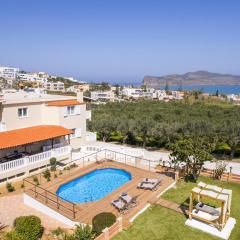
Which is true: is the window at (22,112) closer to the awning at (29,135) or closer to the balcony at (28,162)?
the awning at (29,135)

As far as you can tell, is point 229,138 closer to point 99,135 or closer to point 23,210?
point 99,135

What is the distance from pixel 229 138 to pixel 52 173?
816 inches

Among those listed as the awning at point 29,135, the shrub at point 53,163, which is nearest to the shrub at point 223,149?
the awning at point 29,135

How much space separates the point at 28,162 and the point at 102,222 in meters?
12.2

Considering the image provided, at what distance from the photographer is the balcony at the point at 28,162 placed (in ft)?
72.3

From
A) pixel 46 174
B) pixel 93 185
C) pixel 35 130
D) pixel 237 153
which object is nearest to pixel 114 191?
pixel 93 185

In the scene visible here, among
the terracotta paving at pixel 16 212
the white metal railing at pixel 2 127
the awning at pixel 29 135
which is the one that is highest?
the white metal railing at pixel 2 127

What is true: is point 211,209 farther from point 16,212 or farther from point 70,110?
point 70,110

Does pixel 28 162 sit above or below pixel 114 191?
above

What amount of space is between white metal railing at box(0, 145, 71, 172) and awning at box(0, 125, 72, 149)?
1488 millimetres

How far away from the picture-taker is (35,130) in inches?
1038

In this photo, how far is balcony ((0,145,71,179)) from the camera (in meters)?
22.0

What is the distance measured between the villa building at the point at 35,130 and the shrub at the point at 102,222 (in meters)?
11.3

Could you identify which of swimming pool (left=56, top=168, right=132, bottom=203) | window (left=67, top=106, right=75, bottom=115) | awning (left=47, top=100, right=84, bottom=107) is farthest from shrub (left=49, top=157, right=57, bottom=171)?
window (left=67, top=106, right=75, bottom=115)
